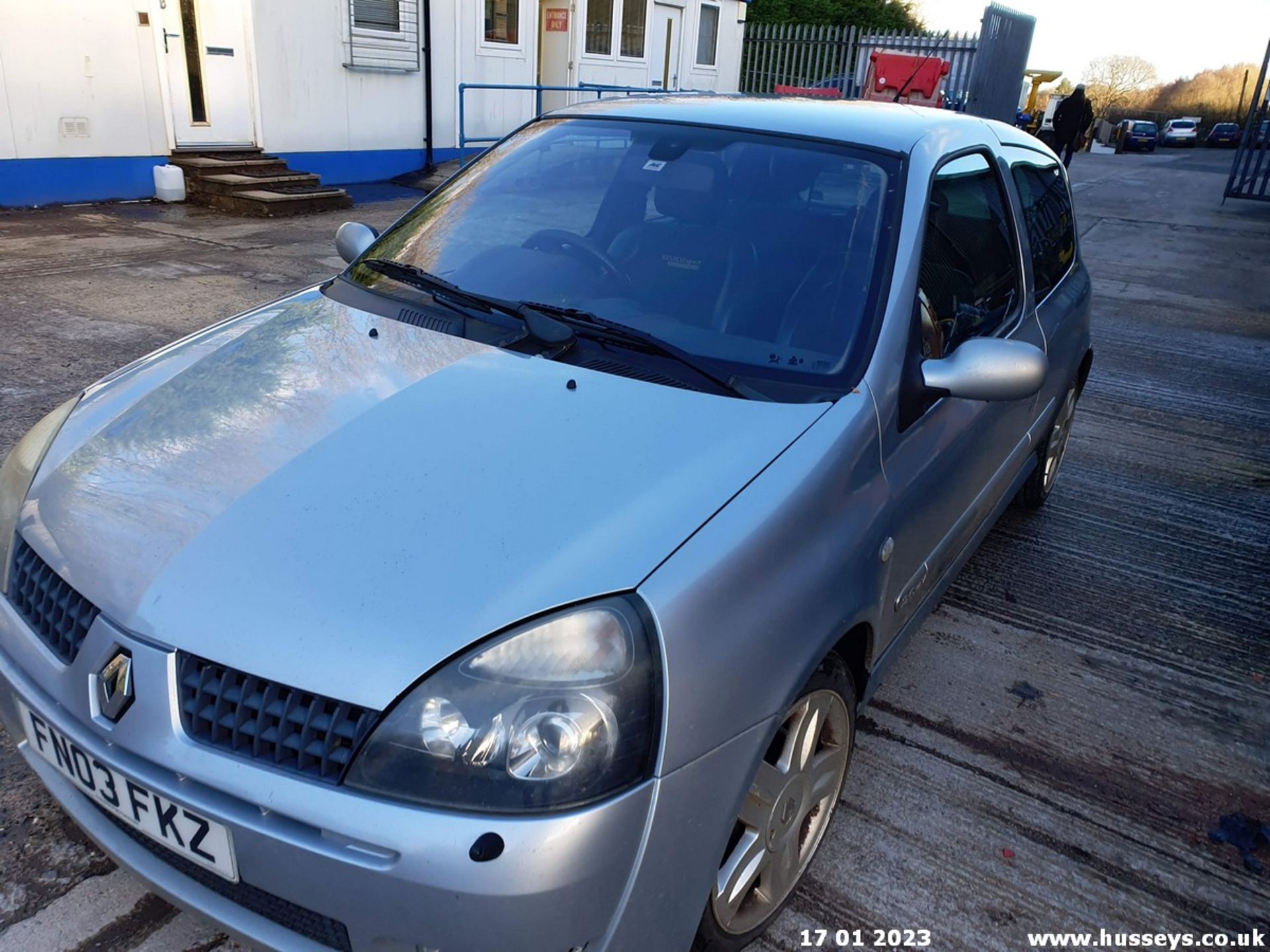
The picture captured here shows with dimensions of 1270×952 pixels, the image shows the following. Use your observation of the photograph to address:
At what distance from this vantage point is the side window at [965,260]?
2.54 m

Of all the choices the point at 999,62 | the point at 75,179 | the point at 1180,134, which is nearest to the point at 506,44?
the point at 75,179

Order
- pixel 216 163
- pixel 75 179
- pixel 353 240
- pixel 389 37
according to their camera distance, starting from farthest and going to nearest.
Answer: pixel 389 37 < pixel 216 163 < pixel 75 179 < pixel 353 240

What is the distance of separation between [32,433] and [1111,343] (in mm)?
7419

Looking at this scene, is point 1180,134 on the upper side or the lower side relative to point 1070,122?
lower

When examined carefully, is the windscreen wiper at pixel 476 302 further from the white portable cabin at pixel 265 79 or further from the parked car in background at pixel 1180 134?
the parked car in background at pixel 1180 134

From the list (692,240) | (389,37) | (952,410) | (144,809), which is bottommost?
(144,809)

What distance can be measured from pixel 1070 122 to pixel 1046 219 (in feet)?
46.0

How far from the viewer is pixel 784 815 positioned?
200 centimetres

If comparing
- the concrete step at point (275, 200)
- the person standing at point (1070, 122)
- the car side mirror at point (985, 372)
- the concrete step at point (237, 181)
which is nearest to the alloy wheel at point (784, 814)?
the car side mirror at point (985, 372)

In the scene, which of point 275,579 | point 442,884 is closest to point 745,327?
point 275,579

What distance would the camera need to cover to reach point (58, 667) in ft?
5.63

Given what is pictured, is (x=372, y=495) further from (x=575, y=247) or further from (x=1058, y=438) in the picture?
(x=1058, y=438)

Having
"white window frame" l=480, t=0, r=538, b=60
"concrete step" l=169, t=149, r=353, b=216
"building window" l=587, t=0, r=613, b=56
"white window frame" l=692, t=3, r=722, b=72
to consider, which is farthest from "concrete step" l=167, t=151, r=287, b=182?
"white window frame" l=692, t=3, r=722, b=72

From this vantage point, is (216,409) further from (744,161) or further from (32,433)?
(744,161)
